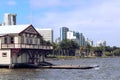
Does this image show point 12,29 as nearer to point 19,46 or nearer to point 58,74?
point 19,46

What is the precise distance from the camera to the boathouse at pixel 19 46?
239ft

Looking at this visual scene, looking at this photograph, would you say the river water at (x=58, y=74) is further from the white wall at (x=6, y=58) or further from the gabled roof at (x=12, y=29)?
the gabled roof at (x=12, y=29)

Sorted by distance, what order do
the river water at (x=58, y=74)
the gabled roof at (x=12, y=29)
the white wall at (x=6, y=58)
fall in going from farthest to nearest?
the gabled roof at (x=12, y=29)
the white wall at (x=6, y=58)
the river water at (x=58, y=74)

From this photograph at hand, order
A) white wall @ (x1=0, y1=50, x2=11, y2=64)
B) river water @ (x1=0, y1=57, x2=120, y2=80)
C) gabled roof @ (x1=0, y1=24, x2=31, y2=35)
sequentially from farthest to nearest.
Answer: gabled roof @ (x1=0, y1=24, x2=31, y2=35), white wall @ (x1=0, y1=50, x2=11, y2=64), river water @ (x1=0, y1=57, x2=120, y2=80)


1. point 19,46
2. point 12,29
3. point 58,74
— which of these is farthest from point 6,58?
point 58,74

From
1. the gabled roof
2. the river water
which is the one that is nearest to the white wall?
the gabled roof

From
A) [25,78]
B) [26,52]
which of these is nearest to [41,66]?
[26,52]

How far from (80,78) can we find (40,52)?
29.1 meters

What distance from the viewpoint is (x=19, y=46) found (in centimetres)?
7294

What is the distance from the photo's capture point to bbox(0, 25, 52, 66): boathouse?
72938mm

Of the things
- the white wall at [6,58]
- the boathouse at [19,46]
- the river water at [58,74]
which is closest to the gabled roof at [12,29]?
the boathouse at [19,46]

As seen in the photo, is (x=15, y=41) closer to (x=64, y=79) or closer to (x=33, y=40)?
(x=33, y=40)

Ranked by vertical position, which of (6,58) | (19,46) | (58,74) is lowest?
(58,74)

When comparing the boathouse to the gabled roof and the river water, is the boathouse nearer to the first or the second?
the gabled roof
